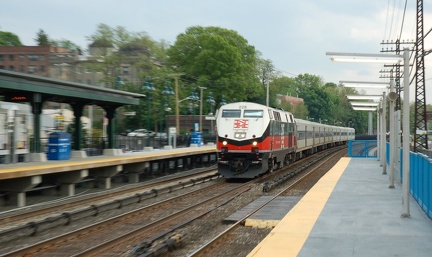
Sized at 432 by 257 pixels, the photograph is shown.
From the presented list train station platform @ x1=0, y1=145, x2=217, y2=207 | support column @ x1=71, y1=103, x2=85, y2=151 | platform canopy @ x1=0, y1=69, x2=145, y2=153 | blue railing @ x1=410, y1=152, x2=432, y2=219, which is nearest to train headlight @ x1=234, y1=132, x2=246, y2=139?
train station platform @ x1=0, y1=145, x2=217, y2=207

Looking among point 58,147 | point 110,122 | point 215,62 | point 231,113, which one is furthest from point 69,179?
point 215,62

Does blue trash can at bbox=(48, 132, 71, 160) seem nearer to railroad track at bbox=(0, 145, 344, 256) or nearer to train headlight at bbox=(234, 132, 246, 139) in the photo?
railroad track at bbox=(0, 145, 344, 256)

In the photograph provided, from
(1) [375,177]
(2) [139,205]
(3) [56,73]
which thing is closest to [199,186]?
(2) [139,205]

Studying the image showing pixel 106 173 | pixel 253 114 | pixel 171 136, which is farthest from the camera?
pixel 171 136

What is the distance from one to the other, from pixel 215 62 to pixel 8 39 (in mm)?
53975

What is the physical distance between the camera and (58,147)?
19359mm

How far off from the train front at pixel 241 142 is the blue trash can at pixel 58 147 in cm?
635

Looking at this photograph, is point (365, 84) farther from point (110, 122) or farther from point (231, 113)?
point (110, 122)

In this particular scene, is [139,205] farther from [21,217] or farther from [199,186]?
[199,186]

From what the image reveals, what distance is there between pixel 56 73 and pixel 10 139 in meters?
65.9

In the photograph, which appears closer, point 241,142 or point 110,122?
point 241,142

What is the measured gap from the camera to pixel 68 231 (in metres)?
11.5

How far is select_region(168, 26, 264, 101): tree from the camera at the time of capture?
6494cm

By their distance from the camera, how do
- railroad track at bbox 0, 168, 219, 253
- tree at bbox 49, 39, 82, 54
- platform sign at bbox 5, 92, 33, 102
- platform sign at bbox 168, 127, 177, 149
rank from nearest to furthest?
railroad track at bbox 0, 168, 219, 253 < platform sign at bbox 5, 92, 33, 102 < platform sign at bbox 168, 127, 177, 149 < tree at bbox 49, 39, 82, 54
